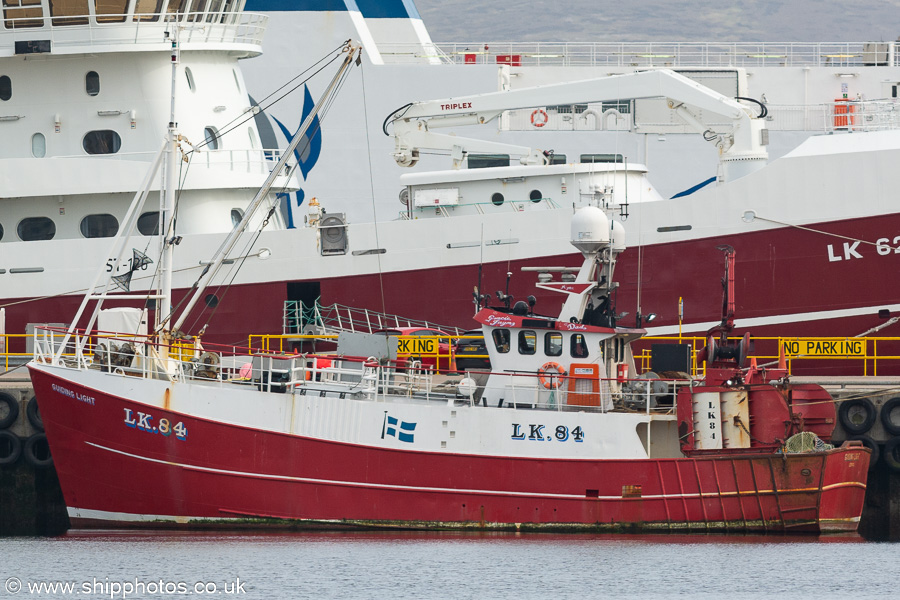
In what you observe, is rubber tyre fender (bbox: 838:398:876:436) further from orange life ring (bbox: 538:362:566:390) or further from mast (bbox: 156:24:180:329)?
mast (bbox: 156:24:180:329)

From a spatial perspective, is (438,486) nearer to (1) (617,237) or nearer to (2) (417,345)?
(2) (417,345)

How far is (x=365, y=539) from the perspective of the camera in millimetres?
23500

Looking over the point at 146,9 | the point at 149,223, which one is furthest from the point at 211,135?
the point at 146,9

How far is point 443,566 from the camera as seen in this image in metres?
21.2

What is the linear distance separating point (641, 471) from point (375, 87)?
1634cm

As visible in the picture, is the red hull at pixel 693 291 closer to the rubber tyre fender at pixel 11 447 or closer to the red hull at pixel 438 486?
the rubber tyre fender at pixel 11 447

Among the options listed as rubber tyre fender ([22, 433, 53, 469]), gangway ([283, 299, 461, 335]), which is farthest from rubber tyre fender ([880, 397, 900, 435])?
rubber tyre fender ([22, 433, 53, 469])

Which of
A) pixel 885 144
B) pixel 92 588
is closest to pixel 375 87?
pixel 885 144

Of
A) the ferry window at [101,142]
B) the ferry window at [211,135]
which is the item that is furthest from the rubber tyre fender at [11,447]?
the ferry window at [211,135]

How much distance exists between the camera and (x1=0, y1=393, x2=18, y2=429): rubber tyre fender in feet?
87.5

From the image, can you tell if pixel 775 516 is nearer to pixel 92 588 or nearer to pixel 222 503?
pixel 222 503

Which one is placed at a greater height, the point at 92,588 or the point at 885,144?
the point at 885,144

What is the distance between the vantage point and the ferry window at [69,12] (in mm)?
30281

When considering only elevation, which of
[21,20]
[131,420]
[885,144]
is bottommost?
[131,420]
